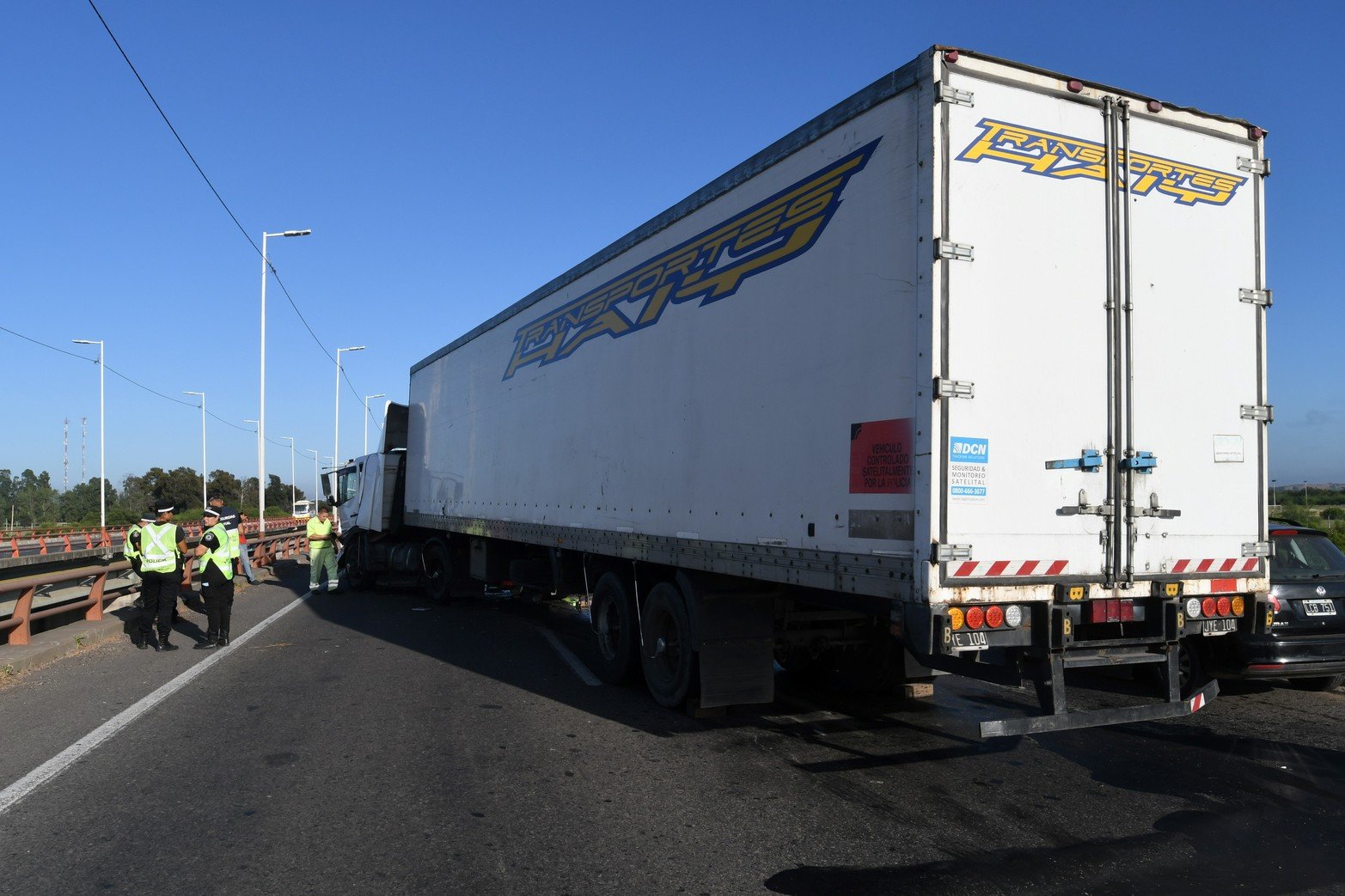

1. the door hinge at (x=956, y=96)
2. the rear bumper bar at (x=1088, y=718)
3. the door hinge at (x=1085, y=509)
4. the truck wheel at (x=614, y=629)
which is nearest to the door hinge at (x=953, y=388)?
the door hinge at (x=1085, y=509)

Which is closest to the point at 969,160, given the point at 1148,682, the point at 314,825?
the point at 314,825

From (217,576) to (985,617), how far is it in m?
8.86

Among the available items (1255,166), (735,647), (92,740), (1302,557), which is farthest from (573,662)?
(1255,166)

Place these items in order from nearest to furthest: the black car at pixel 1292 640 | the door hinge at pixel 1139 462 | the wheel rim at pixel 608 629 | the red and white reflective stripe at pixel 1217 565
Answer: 1. the door hinge at pixel 1139 462
2. the red and white reflective stripe at pixel 1217 565
3. the black car at pixel 1292 640
4. the wheel rim at pixel 608 629

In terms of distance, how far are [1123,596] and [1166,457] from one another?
2.77ft

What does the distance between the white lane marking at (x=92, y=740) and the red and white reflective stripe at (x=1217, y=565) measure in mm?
6434

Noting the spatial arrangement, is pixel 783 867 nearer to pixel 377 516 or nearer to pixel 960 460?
pixel 960 460

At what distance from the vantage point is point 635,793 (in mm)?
5336

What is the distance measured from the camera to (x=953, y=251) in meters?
4.89

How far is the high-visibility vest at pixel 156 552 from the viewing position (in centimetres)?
1052

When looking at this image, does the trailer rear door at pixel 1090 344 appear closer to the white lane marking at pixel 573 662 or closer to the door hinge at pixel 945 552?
the door hinge at pixel 945 552

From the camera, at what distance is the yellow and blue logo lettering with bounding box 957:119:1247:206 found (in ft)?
16.6

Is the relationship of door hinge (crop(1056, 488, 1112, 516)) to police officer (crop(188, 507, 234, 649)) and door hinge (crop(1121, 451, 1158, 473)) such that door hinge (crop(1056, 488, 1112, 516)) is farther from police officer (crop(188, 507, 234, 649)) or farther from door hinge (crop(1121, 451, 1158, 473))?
police officer (crop(188, 507, 234, 649))

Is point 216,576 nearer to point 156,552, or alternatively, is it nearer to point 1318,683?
point 156,552
